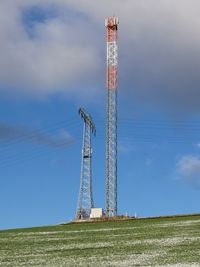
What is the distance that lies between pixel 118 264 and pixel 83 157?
82.4 metres

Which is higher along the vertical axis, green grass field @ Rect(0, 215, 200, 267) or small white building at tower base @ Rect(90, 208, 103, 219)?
small white building at tower base @ Rect(90, 208, 103, 219)

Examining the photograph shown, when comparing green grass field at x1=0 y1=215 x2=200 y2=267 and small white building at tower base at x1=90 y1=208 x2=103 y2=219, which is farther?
small white building at tower base at x1=90 y1=208 x2=103 y2=219

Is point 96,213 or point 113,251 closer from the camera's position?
point 113,251

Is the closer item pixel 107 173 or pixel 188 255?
pixel 188 255

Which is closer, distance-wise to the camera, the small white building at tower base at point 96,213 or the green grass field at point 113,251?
the green grass field at point 113,251

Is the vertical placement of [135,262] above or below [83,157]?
below

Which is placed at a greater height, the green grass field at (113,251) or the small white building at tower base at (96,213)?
the small white building at tower base at (96,213)

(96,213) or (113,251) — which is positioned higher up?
(96,213)

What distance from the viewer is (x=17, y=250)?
41656 mm

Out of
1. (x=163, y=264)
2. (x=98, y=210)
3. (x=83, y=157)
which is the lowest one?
(x=163, y=264)

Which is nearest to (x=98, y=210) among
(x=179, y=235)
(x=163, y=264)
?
(x=179, y=235)

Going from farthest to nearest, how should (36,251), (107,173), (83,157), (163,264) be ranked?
(83,157) < (107,173) < (36,251) < (163,264)

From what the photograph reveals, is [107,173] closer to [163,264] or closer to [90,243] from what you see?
[90,243]

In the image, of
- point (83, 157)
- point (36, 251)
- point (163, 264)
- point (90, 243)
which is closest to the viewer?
point (163, 264)
